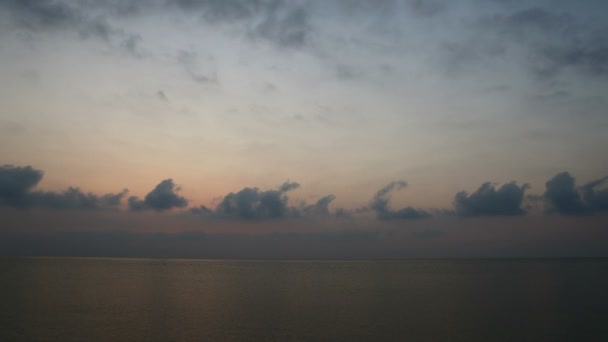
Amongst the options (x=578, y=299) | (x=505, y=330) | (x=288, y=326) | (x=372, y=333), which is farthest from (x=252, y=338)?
(x=578, y=299)

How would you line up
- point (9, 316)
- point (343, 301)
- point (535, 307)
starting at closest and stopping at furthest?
point (9, 316)
point (535, 307)
point (343, 301)

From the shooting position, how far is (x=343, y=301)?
233 feet

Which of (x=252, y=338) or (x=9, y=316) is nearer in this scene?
(x=252, y=338)

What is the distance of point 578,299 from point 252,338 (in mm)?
59550

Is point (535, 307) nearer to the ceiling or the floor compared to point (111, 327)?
nearer to the floor

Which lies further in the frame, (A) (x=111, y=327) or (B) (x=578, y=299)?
(B) (x=578, y=299)

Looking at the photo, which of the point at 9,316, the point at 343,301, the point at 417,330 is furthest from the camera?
the point at 343,301

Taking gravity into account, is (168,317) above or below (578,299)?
above

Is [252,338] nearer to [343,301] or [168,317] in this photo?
[168,317]

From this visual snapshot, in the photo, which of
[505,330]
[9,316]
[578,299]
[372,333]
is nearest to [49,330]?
[9,316]

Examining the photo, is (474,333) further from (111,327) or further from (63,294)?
(63,294)

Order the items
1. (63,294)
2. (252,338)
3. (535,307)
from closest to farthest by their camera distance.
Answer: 1. (252,338)
2. (535,307)
3. (63,294)

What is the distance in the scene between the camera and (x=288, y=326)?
49.5m

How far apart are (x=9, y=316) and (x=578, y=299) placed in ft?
274
